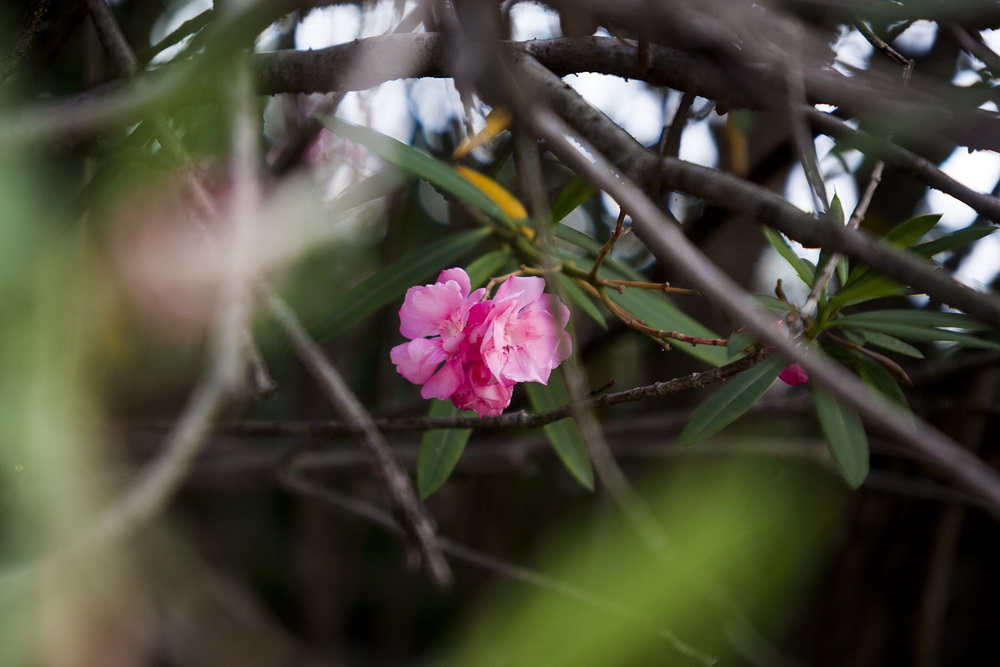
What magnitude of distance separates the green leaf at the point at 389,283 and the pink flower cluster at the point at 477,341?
0.16m

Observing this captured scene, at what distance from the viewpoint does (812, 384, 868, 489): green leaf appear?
626 millimetres

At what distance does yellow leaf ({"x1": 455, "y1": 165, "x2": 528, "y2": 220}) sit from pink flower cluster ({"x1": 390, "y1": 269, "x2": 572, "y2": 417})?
0.21 metres

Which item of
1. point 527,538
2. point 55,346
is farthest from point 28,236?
point 527,538

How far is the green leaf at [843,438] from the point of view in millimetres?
626

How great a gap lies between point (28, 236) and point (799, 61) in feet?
2.96

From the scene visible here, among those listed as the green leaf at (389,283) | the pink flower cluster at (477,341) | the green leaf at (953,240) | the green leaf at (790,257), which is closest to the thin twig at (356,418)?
the pink flower cluster at (477,341)

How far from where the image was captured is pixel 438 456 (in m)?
0.78

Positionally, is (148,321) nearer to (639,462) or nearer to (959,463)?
(639,462)

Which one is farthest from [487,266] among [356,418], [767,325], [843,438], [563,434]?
[767,325]

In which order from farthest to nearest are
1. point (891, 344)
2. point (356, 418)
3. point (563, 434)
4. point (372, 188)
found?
point (372, 188), point (563, 434), point (891, 344), point (356, 418)

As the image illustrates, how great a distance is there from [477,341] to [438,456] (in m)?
0.19

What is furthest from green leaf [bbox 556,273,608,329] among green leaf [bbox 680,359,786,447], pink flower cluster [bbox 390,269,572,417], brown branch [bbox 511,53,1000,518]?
brown branch [bbox 511,53,1000,518]

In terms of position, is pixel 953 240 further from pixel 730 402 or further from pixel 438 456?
pixel 438 456

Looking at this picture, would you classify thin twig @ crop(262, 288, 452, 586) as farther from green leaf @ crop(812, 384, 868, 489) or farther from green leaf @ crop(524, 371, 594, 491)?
green leaf @ crop(812, 384, 868, 489)
